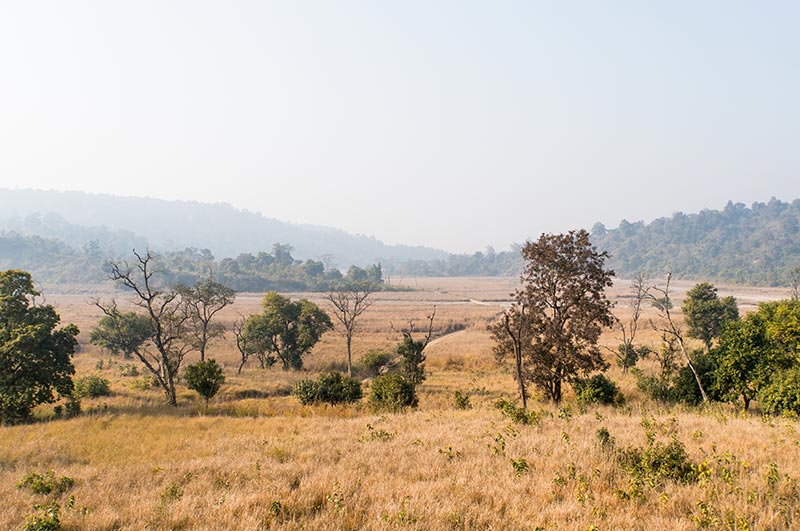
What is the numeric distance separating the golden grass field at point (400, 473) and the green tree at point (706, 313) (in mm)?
25549

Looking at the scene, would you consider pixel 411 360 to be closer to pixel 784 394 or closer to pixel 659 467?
pixel 784 394

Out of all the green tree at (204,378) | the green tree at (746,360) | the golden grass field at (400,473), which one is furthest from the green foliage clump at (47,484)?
the green tree at (746,360)

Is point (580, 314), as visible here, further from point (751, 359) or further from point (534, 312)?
point (751, 359)

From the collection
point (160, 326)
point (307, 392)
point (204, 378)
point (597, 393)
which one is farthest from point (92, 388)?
point (597, 393)

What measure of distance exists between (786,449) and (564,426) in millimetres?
5286

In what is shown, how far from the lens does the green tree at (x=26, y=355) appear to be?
1866 cm

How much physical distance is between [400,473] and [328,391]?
1440 cm

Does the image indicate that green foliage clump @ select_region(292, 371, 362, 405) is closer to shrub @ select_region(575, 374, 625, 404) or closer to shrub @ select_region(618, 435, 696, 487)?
shrub @ select_region(575, 374, 625, 404)

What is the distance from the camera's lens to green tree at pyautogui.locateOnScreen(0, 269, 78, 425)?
18656 mm

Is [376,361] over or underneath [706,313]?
underneath

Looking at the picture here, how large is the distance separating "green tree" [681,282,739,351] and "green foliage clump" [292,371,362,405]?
33.3 m

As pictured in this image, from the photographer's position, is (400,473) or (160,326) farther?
(160,326)

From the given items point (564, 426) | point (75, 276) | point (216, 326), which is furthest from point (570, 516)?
point (75, 276)

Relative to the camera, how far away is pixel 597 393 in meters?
20.2
